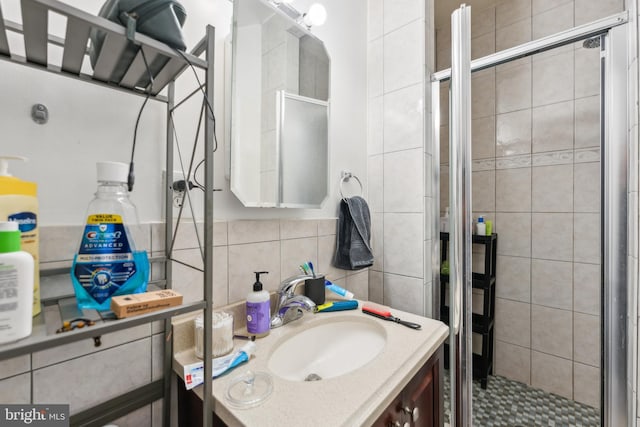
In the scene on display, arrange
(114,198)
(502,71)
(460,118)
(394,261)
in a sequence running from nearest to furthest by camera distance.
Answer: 1. (114,198)
2. (460,118)
3. (394,261)
4. (502,71)

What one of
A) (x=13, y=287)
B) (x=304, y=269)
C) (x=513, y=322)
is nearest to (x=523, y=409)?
(x=513, y=322)

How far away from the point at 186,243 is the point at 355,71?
1171 millimetres

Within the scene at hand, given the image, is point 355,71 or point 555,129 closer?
point 355,71

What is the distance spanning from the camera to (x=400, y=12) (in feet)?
4.34

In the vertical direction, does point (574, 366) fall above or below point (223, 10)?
below

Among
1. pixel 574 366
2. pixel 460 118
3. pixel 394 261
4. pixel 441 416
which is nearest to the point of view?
pixel 460 118

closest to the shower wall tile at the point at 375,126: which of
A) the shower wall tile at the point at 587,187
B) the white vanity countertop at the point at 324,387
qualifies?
the white vanity countertop at the point at 324,387

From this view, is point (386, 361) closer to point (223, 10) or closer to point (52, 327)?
point (52, 327)

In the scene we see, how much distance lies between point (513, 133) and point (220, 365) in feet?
6.55

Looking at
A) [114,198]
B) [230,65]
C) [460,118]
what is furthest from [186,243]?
[460,118]

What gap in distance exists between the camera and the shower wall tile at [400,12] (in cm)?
127

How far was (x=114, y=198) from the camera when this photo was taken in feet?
1.70

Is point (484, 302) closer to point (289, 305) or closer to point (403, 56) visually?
point (289, 305)

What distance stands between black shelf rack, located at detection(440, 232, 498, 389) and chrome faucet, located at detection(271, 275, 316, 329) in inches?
40.9
